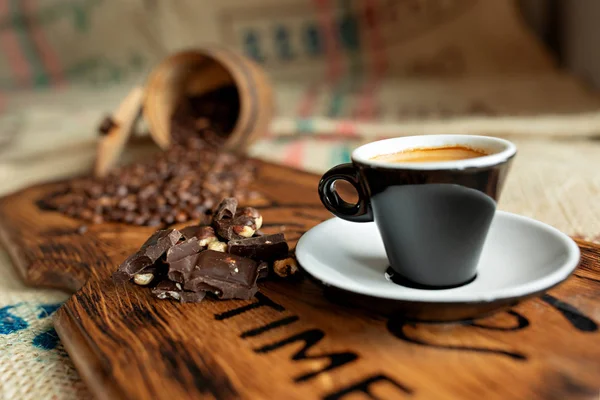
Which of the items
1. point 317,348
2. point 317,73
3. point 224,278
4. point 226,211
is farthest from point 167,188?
point 317,73

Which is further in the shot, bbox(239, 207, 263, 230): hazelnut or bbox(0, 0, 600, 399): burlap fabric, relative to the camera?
bbox(0, 0, 600, 399): burlap fabric

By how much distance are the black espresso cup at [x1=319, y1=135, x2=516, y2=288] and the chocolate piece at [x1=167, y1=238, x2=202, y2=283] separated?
0.19 m

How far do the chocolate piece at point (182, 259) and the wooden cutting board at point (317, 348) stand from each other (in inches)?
1.3

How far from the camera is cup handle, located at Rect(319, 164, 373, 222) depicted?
0.66m

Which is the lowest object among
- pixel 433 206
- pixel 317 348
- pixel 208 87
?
pixel 317 348

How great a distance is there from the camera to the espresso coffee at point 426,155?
0.69 meters

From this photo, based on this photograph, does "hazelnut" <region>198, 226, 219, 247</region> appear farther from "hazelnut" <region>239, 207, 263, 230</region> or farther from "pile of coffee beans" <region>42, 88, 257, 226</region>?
"pile of coffee beans" <region>42, 88, 257, 226</region>

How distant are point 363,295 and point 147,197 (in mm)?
722

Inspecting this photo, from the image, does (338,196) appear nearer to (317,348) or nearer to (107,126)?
(317,348)

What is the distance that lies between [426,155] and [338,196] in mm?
115

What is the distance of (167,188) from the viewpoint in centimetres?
121

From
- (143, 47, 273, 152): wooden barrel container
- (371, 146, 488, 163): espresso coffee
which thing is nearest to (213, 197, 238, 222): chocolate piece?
(371, 146, 488, 163): espresso coffee

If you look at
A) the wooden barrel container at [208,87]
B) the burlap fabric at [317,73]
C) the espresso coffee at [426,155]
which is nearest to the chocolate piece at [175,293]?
the espresso coffee at [426,155]

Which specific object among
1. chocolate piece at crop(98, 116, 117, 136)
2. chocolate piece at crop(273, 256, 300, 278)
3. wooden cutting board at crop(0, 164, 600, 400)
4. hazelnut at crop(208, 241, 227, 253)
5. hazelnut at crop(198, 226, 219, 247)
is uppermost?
chocolate piece at crop(98, 116, 117, 136)
